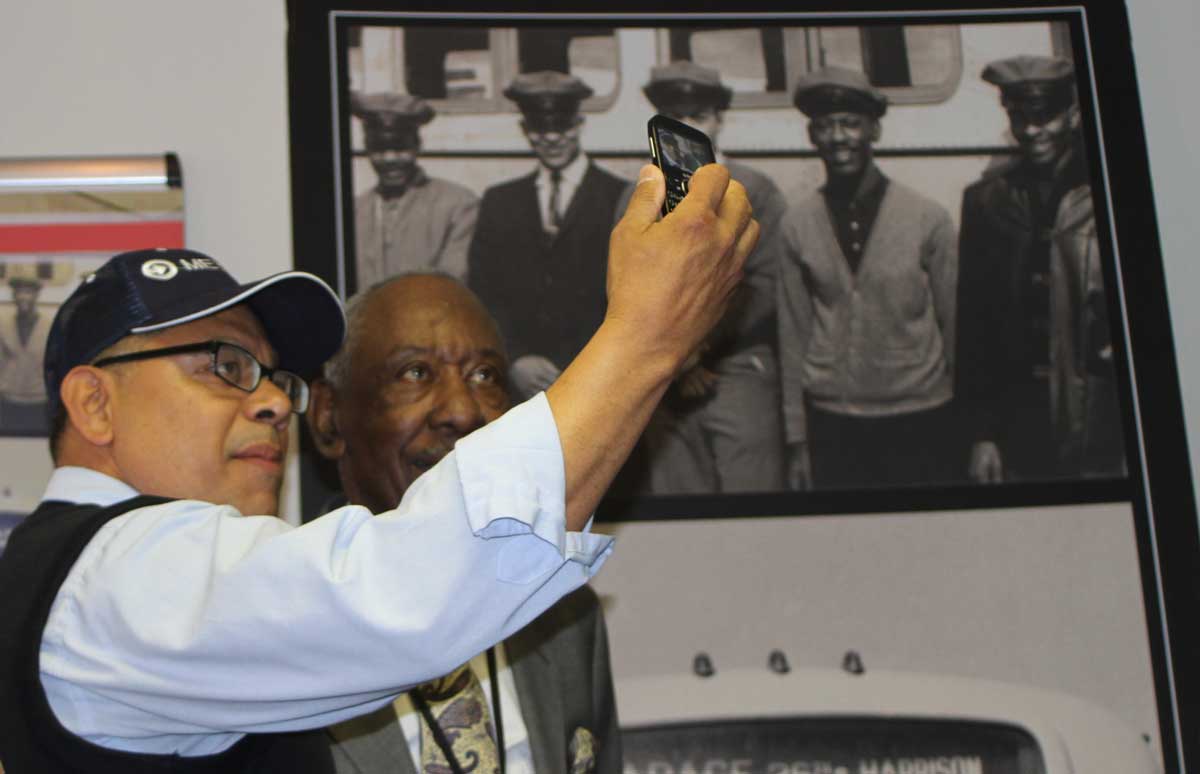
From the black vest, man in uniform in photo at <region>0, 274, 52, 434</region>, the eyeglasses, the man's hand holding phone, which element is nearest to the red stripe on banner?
man in uniform in photo at <region>0, 274, 52, 434</region>

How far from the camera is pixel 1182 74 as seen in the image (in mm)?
2221

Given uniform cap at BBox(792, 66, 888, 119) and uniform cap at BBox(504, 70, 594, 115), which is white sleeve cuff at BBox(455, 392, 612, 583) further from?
uniform cap at BBox(792, 66, 888, 119)

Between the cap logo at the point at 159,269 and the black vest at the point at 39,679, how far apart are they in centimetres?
30

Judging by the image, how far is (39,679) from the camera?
992 millimetres

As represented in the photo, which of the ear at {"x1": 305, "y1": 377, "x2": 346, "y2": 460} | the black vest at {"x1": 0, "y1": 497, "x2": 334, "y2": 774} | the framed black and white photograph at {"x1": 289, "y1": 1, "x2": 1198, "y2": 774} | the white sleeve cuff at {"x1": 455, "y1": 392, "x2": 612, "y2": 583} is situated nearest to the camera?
the white sleeve cuff at {"x1": 455, "y1": 392, "x2": 612, "y2": 583}

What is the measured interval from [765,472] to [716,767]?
0.51m

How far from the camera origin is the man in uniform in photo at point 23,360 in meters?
1.98

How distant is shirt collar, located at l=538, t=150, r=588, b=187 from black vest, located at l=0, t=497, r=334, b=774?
1.13 metres

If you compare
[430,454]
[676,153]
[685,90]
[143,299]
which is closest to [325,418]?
[430,454]

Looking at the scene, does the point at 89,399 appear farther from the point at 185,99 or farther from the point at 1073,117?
the point at 1073,117

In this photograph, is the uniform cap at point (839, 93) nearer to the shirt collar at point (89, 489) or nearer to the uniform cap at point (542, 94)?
the uniform cap at point (542, 94)

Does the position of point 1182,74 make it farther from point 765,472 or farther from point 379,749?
point 379,749

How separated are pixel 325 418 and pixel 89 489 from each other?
71 cm

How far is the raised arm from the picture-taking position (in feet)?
2.96
